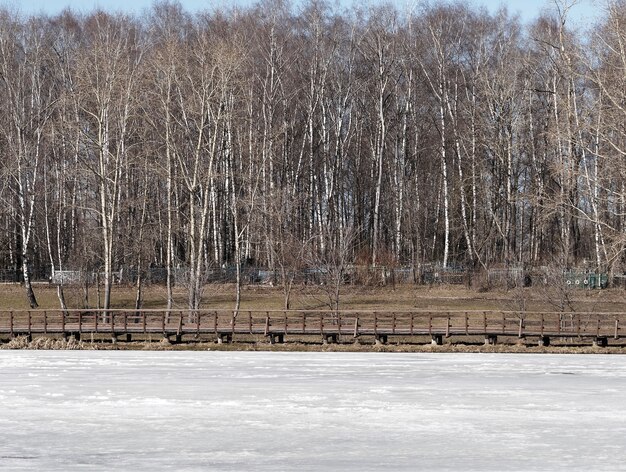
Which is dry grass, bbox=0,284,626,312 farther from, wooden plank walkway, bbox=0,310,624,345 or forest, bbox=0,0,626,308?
wooden plank walkway, bbox=0,310,624,345

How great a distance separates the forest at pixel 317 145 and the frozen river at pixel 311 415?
21064 millimetres

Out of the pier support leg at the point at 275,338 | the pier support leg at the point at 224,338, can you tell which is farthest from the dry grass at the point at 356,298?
the pier support leg at the point at 275,338

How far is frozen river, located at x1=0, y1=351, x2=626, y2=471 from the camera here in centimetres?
1554

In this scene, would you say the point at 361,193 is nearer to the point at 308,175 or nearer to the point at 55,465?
the point at 308,175

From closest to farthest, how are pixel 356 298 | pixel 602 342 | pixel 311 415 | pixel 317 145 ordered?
pixel 311 415
pixel 602 342
pixel 356 298
pixel 317 145

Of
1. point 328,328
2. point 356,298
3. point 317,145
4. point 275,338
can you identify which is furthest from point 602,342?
point 317,145

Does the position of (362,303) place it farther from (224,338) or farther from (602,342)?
(602,342)

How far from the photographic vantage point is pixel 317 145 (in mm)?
63281

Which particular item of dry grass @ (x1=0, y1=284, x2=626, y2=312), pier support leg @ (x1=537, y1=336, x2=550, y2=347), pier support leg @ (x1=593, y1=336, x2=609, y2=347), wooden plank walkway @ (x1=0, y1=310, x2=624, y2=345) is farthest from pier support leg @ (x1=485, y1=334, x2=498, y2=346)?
dry grass @ (x1=0, y1=284, x2=626, y2=312)

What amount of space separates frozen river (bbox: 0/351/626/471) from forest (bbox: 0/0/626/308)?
21064mm

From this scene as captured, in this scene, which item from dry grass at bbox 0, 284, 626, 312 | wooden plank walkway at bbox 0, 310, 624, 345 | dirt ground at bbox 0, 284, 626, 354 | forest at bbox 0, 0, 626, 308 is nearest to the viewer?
dirt ground at bbox 0, 284, 626, 354

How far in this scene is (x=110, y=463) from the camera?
49.8 ft

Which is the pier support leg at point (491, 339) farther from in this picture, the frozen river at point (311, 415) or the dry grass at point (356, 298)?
the dry grass at point (356, 298)

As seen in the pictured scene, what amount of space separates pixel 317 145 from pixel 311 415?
146 ft
